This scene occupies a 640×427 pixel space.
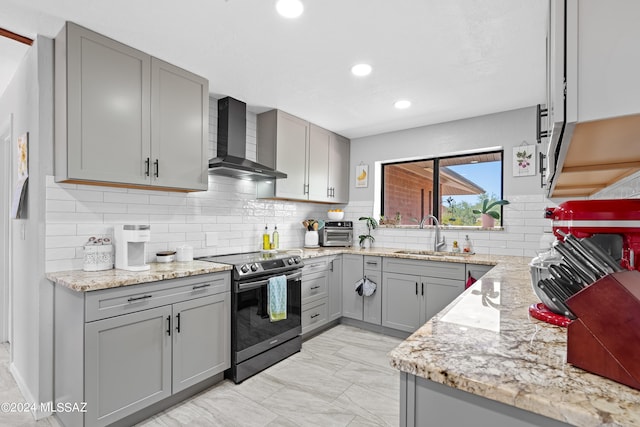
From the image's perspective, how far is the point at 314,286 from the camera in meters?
3.38

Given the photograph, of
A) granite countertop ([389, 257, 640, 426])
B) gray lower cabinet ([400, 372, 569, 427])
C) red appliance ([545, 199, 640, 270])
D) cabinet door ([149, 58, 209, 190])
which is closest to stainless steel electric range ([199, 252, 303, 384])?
cabinet door ([149, 58, 209, 190])

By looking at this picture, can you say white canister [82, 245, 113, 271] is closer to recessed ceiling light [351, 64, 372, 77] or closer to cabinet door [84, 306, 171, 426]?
cabinet door [84, 306, 171, 426]

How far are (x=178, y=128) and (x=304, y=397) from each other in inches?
87.7

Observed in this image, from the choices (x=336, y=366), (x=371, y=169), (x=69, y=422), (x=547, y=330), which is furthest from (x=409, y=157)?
(x=69, y=422)

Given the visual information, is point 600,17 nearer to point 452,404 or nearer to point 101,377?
point 452,404

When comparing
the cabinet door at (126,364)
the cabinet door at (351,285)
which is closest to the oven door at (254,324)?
the cabinet door at (126,364)

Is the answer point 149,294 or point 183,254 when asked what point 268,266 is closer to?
point 183,254

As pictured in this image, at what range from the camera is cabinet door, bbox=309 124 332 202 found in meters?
3.88

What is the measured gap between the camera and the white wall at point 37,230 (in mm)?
2016

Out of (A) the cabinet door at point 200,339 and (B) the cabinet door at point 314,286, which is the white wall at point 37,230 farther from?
(B) the cabinet door at point 314,286

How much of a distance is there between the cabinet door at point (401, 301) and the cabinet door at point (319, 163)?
128 cm

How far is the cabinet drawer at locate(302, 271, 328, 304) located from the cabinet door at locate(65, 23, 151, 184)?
1784mm

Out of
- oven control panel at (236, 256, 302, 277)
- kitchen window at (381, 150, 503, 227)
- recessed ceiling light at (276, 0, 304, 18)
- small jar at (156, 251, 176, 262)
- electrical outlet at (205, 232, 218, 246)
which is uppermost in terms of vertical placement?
recessed ceiling light at (276, 0, 304, 18)

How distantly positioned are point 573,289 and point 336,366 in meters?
2.20
